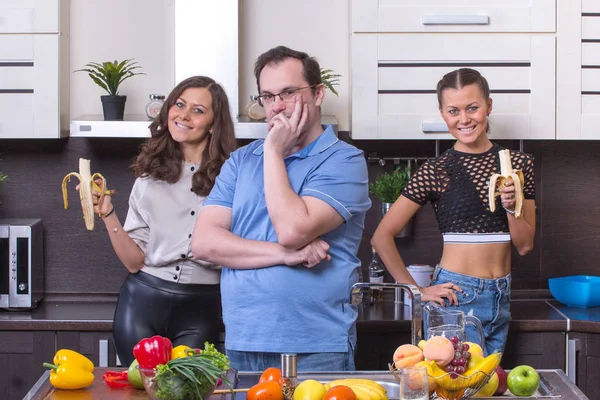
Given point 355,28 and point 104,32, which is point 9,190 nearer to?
point 104,32

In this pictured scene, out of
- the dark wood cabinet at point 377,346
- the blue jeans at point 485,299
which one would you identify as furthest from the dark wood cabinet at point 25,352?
the blue jeans at point 485,299

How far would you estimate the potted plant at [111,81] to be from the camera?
11.0 ft

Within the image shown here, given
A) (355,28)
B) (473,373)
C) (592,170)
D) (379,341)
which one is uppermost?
(355,28)

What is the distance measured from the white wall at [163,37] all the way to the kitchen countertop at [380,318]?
0.83 meters

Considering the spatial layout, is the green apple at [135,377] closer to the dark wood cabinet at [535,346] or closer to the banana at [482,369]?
the banana at [482,369]

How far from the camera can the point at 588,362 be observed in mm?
3145

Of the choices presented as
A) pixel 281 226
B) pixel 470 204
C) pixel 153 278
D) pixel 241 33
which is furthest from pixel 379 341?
pixel 241 33

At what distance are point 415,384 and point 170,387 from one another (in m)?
0.48

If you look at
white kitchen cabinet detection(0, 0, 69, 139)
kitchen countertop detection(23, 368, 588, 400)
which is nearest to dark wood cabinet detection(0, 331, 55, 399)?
white kitchen cabinet detection(0, 0, 69, 139)

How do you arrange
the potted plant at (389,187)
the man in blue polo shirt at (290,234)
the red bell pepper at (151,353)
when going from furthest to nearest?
the potted plant at (389,187) → the man in blue polo shirt at (290,234) → the red bell pepper at (151,353)

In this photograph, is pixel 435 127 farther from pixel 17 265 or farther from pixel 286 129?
pixel 17 265

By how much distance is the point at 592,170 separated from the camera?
3705mm

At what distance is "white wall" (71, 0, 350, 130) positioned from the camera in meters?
3.63

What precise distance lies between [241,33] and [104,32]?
58cm
